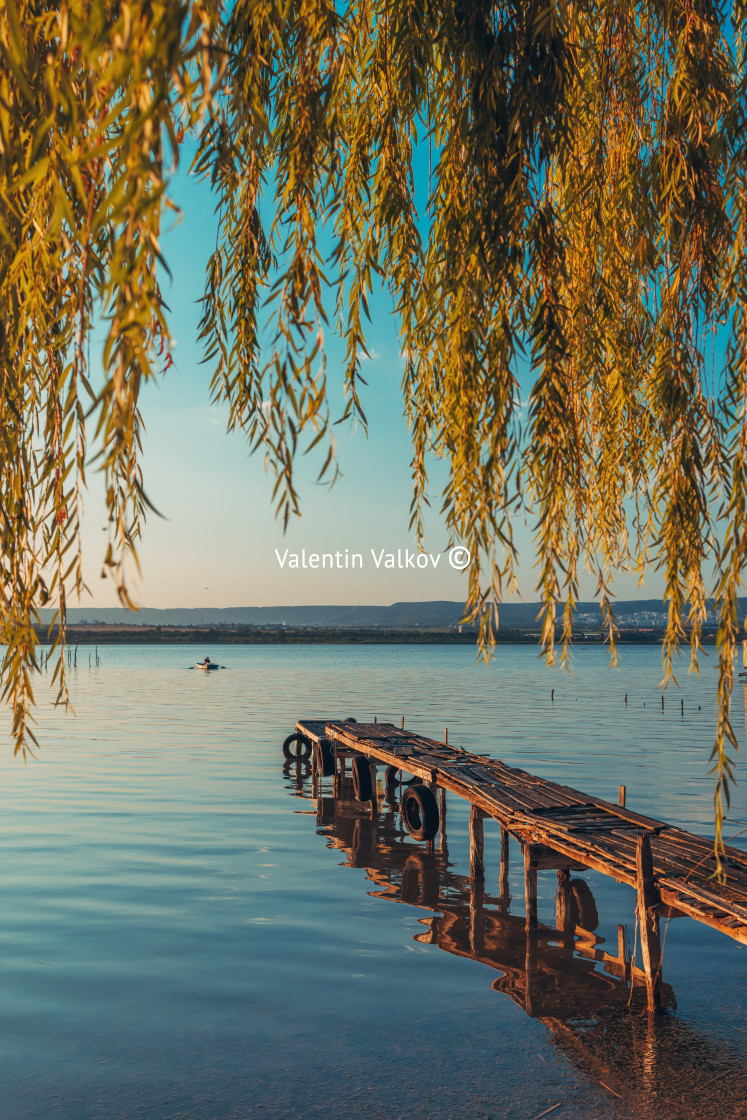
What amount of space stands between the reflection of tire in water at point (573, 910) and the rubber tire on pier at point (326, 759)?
16.5 metres

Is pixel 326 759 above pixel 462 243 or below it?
below

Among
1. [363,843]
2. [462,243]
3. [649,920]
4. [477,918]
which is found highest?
[462,243]

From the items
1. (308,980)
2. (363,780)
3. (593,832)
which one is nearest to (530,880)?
(593,832)

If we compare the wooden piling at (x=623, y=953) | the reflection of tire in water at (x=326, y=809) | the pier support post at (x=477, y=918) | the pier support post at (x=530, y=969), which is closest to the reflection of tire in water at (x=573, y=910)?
the pier support post at (x=530, y=969)

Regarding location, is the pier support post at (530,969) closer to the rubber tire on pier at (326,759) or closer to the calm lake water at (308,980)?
the calm lake water at (308,980)

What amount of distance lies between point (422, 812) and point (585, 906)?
19.3 feet

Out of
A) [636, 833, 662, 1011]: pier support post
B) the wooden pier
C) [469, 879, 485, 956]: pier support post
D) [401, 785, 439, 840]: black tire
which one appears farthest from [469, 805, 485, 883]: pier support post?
[636, 833, 662, 1011]: pier support post

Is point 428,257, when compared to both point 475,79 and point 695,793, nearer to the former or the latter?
point 475,79

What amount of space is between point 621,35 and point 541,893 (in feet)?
68.2

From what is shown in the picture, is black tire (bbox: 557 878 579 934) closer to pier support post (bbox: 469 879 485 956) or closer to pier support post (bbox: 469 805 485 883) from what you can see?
pier support post (bbox: 469 879 485 956)

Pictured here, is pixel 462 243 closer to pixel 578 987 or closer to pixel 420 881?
pixel 578 987

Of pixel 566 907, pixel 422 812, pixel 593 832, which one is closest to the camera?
pixel 593 832

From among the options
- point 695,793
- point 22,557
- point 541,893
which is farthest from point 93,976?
point 695,793

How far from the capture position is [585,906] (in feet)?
63.5
